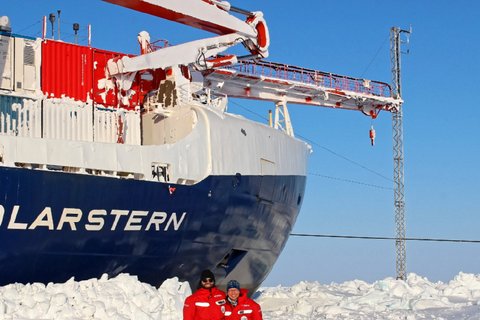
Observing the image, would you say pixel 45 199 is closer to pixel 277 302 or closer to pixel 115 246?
pixel 115 246

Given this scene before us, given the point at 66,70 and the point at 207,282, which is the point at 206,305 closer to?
the point at 207,282

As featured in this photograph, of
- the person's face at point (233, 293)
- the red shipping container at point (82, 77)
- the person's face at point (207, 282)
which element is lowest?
the person's face at point (233, 293)

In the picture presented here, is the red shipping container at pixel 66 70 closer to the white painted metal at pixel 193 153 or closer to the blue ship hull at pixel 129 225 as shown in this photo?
the white painted metal at pixel 193 153

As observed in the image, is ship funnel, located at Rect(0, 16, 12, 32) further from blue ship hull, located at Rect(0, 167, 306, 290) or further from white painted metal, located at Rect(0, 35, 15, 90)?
blue ship hull, located at Rect(0, 167, 306, 290)

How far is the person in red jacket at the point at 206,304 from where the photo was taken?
9.93 m

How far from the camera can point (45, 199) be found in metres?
16.3

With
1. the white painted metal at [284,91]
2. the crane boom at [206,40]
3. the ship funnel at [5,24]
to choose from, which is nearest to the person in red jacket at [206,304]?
the ship funnel at [5,24]

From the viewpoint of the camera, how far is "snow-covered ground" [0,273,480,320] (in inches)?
605

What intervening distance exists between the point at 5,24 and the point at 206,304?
1252 centimetres

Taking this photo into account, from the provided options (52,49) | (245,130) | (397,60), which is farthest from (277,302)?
(397,60)

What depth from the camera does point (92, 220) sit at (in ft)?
56.6

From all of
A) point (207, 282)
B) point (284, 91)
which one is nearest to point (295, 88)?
point (284, 91)

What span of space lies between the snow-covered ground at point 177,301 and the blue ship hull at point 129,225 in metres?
0.60

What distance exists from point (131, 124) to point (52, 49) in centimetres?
306
